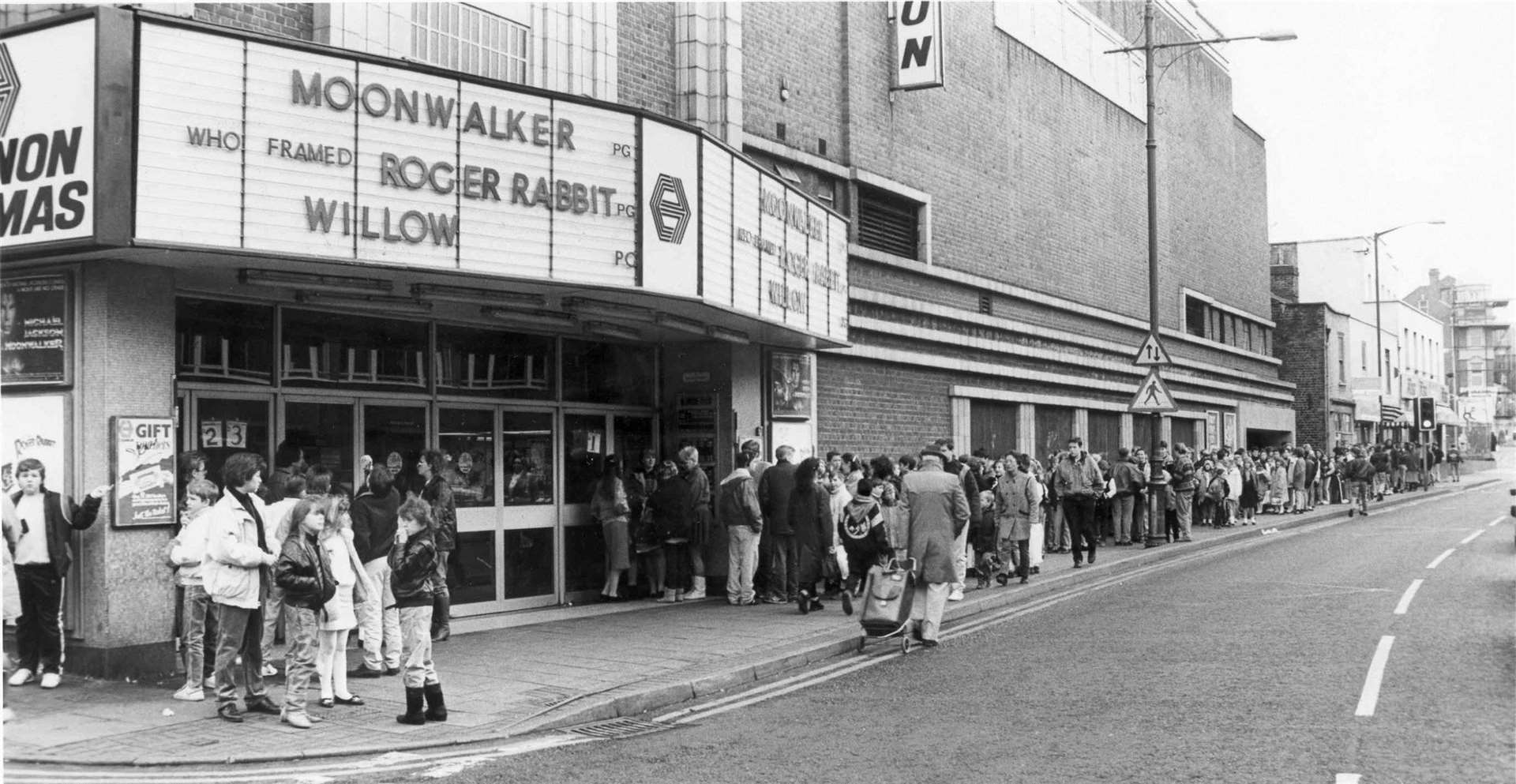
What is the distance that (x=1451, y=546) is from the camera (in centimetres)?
2083

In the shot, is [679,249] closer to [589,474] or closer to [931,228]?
[589,474]

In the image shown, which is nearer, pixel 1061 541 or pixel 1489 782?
pixel 1489 782

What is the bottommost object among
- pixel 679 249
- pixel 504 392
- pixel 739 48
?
pixel 504 392

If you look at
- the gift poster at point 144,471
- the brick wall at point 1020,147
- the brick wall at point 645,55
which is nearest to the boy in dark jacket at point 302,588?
the gift poster at point 144,471

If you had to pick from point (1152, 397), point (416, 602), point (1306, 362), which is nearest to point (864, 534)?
point (416, 602)

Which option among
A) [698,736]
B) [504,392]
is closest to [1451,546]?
[504,392]

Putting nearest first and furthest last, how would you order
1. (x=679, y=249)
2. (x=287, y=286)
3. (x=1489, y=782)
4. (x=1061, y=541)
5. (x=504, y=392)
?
(x=1489, y=782), (x=287, y=286), (x=679, y=249), (x=504, y=392), (x=1061, y=541)

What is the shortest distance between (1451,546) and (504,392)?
15.6 meters

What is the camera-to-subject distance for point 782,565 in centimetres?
1510

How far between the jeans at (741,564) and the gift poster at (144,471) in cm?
636

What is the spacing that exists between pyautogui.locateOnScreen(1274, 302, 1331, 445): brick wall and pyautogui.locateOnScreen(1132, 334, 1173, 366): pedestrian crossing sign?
2866 cm

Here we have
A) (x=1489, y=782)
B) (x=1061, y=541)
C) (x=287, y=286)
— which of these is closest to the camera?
(x=1489, y=782)

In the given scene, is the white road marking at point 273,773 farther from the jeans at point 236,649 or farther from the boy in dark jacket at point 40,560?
the boy in dark jacket at point 40,560

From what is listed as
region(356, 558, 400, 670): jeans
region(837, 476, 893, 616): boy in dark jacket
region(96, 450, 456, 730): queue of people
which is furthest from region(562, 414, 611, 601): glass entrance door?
region(96, 450, 456, 730): queue of people
